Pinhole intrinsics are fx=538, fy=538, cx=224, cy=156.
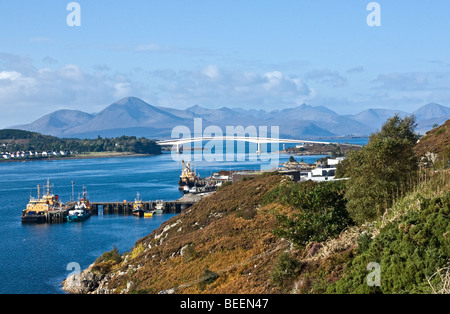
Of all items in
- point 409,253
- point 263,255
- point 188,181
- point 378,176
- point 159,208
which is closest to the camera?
point 409,253

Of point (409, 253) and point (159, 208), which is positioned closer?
point (409, 253)

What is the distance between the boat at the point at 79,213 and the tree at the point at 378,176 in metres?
28.7

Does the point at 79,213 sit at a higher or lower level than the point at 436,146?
lower

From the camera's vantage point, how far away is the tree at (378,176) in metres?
9.08

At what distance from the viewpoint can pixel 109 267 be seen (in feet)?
59.5

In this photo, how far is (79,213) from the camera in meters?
36.4

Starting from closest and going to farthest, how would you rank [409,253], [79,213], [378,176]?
[409,253], [378,176], [79,213]

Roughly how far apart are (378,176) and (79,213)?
29.9m

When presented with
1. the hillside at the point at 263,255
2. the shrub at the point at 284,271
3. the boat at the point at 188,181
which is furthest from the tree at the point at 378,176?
the boat at the point at 188,181

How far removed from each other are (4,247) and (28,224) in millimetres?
8108

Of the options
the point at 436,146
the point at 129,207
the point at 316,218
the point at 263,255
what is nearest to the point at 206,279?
the point at 263,255

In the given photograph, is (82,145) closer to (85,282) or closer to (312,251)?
(85,282)
